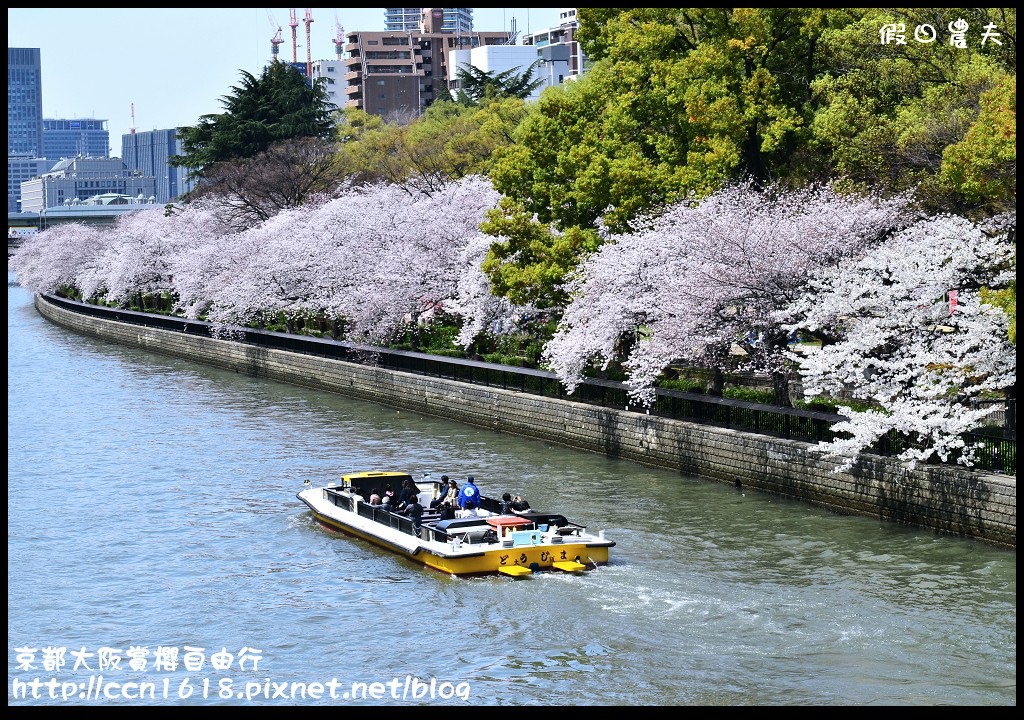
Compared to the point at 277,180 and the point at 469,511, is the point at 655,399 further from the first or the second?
the point at 277,180

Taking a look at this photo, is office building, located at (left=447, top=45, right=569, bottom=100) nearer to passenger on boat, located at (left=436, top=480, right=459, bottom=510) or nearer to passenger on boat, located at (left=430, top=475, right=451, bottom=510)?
passenger on boat, located at (left=430, top=475, right=451, bottom=510)

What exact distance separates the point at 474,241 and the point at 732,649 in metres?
32.3

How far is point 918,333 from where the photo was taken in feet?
106

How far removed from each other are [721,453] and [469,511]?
9124 millimetres

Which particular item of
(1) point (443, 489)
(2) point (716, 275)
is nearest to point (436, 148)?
(2) point (716, 275)

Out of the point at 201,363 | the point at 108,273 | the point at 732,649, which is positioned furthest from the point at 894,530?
the point at 108,273

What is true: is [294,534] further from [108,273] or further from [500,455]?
[108,273]

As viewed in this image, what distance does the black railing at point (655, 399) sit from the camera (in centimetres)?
3028

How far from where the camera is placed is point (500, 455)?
41312mm

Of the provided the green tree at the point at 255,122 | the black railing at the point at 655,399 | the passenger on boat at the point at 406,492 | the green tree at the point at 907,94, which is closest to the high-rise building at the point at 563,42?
the green tree at the point at 255,122

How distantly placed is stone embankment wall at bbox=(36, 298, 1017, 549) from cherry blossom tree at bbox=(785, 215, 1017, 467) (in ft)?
2.43

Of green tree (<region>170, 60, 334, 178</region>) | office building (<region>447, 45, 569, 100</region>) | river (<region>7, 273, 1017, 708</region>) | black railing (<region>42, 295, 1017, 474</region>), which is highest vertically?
office building (<region>447, 45, 569, 100</region>)

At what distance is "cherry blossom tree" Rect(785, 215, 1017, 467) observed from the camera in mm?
29812

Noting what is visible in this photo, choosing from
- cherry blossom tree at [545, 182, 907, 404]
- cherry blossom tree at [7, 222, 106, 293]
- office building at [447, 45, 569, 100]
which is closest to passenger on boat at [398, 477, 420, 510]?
cherry blossom tree at [545, 182, 907, 404]
